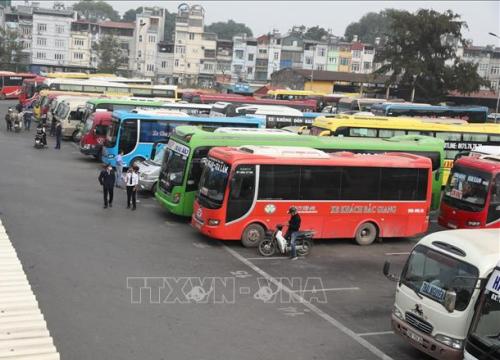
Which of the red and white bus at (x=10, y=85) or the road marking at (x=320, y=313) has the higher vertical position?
the red and white bus at (x=10, y=85)

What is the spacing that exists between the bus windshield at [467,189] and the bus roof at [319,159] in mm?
1377

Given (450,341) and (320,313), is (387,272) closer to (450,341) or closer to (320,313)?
(450,341)

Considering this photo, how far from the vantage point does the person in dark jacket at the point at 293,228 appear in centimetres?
1557

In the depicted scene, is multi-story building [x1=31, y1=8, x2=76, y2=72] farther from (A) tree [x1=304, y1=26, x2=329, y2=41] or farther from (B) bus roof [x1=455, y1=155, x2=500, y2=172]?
(B) bus roof [x1=455, y1=155, x2=500, y2=172]

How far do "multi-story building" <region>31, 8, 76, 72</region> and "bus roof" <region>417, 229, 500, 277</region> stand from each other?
104 metres

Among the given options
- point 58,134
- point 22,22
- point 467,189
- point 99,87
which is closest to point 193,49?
point 22,22

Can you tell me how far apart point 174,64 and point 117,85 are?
2385 inches

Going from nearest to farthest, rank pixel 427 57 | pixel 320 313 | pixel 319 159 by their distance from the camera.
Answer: pixel 320 313 → pixel 319 159 → pixel 427 57

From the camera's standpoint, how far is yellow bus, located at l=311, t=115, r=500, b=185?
2733 cm

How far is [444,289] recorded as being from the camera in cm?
935

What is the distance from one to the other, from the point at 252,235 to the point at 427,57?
5614 centimetres

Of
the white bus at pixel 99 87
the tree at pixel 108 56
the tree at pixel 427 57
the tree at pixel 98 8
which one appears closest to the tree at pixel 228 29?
the tree at pixel 98 8

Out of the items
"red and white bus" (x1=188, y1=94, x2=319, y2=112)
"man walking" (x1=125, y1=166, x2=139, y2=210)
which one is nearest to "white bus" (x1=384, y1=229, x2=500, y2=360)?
"man walking" (x1=125, y1=166, x2=139, y2=210)

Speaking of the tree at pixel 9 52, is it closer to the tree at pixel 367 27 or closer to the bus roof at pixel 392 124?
the bus roof at pixel 392 124
